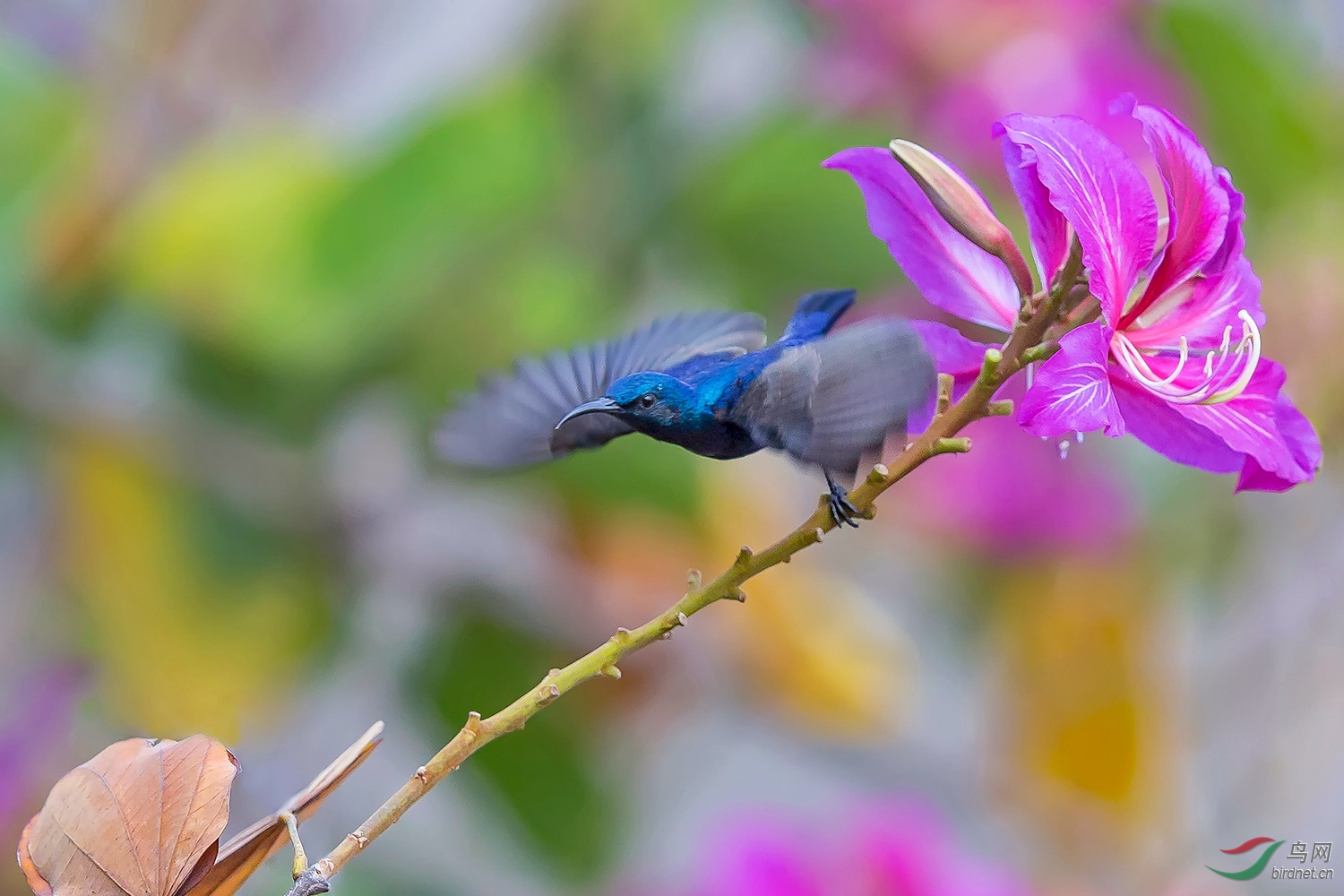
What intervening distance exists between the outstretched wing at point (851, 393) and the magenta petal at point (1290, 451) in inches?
4.4

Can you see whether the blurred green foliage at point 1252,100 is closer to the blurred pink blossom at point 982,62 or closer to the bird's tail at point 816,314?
the blurred pink blossom at point 982,62

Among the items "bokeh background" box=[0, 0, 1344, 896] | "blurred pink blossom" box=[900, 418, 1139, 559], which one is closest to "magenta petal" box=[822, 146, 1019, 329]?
"bokeh background" box=[0, 0, 1344, 896]

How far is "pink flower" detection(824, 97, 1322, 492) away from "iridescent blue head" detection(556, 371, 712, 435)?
0.21ft

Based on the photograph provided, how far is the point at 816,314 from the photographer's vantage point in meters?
0.37

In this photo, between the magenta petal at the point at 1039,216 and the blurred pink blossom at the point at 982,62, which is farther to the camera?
the blurred pink blossom at the point at 982,62

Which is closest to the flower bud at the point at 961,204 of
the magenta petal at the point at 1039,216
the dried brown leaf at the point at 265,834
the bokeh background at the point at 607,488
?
the magenta petal at the point at 1039,216

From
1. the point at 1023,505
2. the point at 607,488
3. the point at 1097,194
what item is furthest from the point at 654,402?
the point at 1023,505

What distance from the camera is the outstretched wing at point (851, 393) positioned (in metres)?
0.26

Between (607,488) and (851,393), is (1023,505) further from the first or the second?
(851,393)

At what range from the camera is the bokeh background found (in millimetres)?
811

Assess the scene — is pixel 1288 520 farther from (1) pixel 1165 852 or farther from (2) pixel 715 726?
(2) pixel 715 726

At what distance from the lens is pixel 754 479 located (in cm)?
106

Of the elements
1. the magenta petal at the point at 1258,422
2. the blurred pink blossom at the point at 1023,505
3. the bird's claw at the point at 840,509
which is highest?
the bird's claw at the point at 840,509

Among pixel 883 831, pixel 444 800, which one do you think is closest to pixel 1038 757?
pixel 883 831
